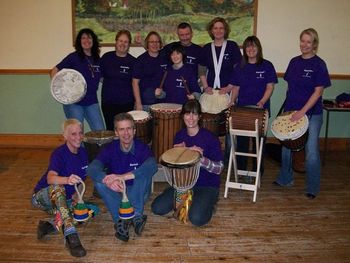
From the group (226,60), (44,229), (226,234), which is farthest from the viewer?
(226,60)

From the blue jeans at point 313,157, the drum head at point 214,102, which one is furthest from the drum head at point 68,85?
the blue jeans at point 313,157

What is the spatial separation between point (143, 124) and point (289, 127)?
1.36 metres

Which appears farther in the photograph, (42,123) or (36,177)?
(42,123)

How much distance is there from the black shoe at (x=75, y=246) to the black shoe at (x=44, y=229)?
0.99ft

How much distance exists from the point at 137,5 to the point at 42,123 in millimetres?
2104

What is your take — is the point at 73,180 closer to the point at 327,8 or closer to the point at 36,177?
the point at 36,177

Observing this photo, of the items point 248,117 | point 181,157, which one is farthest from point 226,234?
point 248,117

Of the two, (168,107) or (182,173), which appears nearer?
(182,173)

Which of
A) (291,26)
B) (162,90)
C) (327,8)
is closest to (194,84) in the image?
(162,90)

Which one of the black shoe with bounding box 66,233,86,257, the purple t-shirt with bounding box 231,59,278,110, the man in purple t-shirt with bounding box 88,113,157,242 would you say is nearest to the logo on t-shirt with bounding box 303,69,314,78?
the purple t-shirt with bounding box 231,59,278,110

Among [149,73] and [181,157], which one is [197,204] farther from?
[149,73]

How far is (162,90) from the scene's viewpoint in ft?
13.7

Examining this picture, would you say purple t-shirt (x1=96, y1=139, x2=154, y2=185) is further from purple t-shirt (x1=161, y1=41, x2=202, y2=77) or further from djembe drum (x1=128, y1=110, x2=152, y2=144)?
purple t-shirt (x1=161, y1=41, x2=202, y2=77)

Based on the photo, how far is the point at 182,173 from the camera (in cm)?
312
